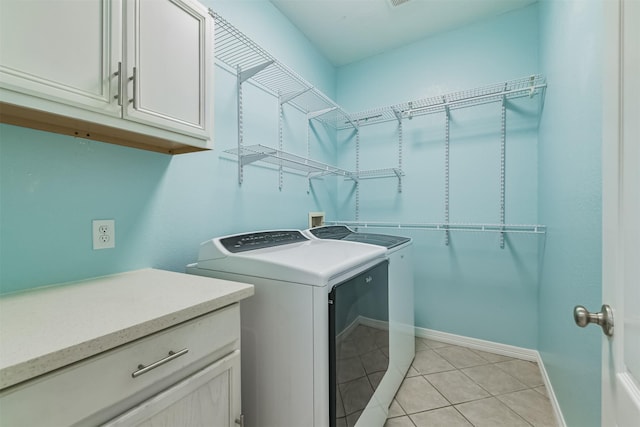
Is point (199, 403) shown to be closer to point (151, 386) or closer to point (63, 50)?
point (151, 386)

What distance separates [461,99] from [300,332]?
221 cm

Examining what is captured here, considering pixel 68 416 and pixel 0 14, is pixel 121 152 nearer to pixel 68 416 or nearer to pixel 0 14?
pixel 0 14

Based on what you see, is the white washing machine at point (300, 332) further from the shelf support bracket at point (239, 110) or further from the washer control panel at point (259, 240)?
the shelf support bracket at point (239, 110)

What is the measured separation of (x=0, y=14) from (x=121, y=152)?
1.79 feet

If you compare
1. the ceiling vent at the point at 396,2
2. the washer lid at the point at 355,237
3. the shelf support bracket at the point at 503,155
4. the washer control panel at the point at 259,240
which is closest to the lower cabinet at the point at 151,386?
the washer control panel at the point at 259,240

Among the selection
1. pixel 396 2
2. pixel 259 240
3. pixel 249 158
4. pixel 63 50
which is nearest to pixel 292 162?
pixel 249 158

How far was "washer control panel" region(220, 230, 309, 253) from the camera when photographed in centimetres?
127

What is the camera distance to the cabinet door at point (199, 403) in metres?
0.65

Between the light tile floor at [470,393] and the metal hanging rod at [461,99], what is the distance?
1.99 meters

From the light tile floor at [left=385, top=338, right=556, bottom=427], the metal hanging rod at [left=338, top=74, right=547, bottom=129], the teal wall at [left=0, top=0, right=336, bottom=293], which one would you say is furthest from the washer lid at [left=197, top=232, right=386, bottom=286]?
the metal hanging rod at [left=338, top=74, right=547, bottom=129]

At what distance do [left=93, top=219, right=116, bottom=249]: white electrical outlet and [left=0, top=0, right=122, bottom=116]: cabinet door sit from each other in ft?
1.55

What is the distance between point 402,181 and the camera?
8.33 ft

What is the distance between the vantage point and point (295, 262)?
107 cm

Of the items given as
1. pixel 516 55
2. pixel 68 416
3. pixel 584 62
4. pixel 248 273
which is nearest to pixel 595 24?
pixel 584 62
